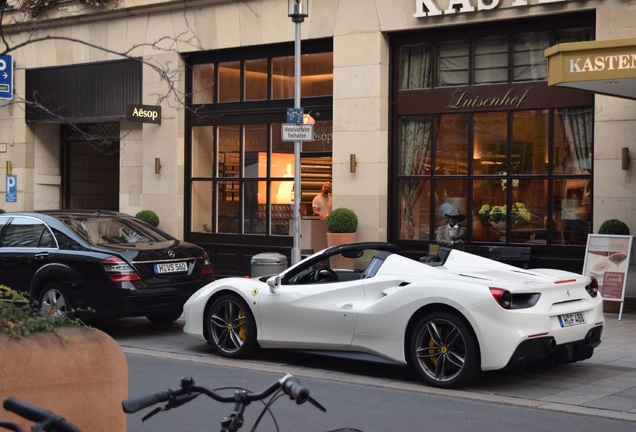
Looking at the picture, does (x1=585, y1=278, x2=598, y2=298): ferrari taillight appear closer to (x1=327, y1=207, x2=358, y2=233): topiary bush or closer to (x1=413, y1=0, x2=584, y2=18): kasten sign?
(x1=413, y1=0, x2=584, y2=18): kasten sign

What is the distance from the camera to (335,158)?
1838 cm

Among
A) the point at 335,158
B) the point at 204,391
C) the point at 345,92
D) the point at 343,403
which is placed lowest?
the point at 343,403

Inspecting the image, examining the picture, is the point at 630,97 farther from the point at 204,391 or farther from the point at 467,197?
the point at 204,391

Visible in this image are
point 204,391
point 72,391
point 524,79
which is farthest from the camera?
point 524,79

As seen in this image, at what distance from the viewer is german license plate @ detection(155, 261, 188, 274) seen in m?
12.3

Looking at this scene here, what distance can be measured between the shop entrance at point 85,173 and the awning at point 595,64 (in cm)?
1366

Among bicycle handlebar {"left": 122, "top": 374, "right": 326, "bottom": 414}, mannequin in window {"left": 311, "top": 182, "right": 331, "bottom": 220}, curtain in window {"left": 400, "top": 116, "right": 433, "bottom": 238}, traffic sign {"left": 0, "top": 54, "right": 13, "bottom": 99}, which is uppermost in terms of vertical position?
traffic sign {"left": 0, "top": 54, "right": 13, "bottom": 99}

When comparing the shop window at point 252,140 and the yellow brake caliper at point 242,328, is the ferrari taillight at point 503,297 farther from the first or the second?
the shop window at point 252,140

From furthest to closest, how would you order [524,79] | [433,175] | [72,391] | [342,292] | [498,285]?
[433,175]
[524,79]
[342,292]
[498,285]
[72,391]

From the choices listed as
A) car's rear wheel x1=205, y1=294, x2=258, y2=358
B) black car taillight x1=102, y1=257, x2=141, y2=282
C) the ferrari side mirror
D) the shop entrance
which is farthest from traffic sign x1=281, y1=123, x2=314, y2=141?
the shop entrance

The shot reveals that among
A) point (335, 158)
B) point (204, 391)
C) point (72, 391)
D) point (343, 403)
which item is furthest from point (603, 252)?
point (204, 391)

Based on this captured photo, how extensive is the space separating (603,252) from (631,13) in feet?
12.4

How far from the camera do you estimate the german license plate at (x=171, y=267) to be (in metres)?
12.3

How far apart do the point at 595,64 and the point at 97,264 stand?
7.17 metres
